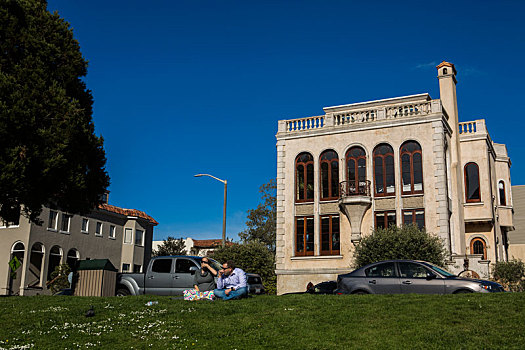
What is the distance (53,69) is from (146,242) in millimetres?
38191

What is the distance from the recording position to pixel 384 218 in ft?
107

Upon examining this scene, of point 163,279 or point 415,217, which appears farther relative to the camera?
point 415,217

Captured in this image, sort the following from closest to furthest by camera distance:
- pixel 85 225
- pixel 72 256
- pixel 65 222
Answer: pixel 65 222 < pixel 72 256 < pixel 85 225

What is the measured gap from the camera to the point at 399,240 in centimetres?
2720

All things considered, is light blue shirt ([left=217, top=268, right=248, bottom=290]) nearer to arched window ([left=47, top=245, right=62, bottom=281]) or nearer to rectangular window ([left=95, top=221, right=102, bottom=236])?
arched window ([left=47, top=245, right=62, bottom=281])

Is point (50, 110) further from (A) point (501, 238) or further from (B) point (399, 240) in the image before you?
(A) point (501, 238)

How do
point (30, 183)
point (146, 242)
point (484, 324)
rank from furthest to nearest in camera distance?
point (146, 242), point (30, 183), point (484, 324)

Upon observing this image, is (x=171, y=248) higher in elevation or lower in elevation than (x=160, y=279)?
higher

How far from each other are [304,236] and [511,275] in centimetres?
1210

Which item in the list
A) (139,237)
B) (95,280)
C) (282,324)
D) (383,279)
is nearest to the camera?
(282,324)

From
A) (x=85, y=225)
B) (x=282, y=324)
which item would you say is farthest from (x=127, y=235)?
(x=282, y=324)

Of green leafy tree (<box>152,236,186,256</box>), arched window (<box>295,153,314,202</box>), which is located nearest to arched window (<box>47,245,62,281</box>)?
green leafy tree (<box>152,236,186,256</box>)

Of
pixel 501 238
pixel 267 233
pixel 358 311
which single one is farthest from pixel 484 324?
pixel 267 233

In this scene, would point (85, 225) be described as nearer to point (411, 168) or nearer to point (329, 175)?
point (329, 175)
